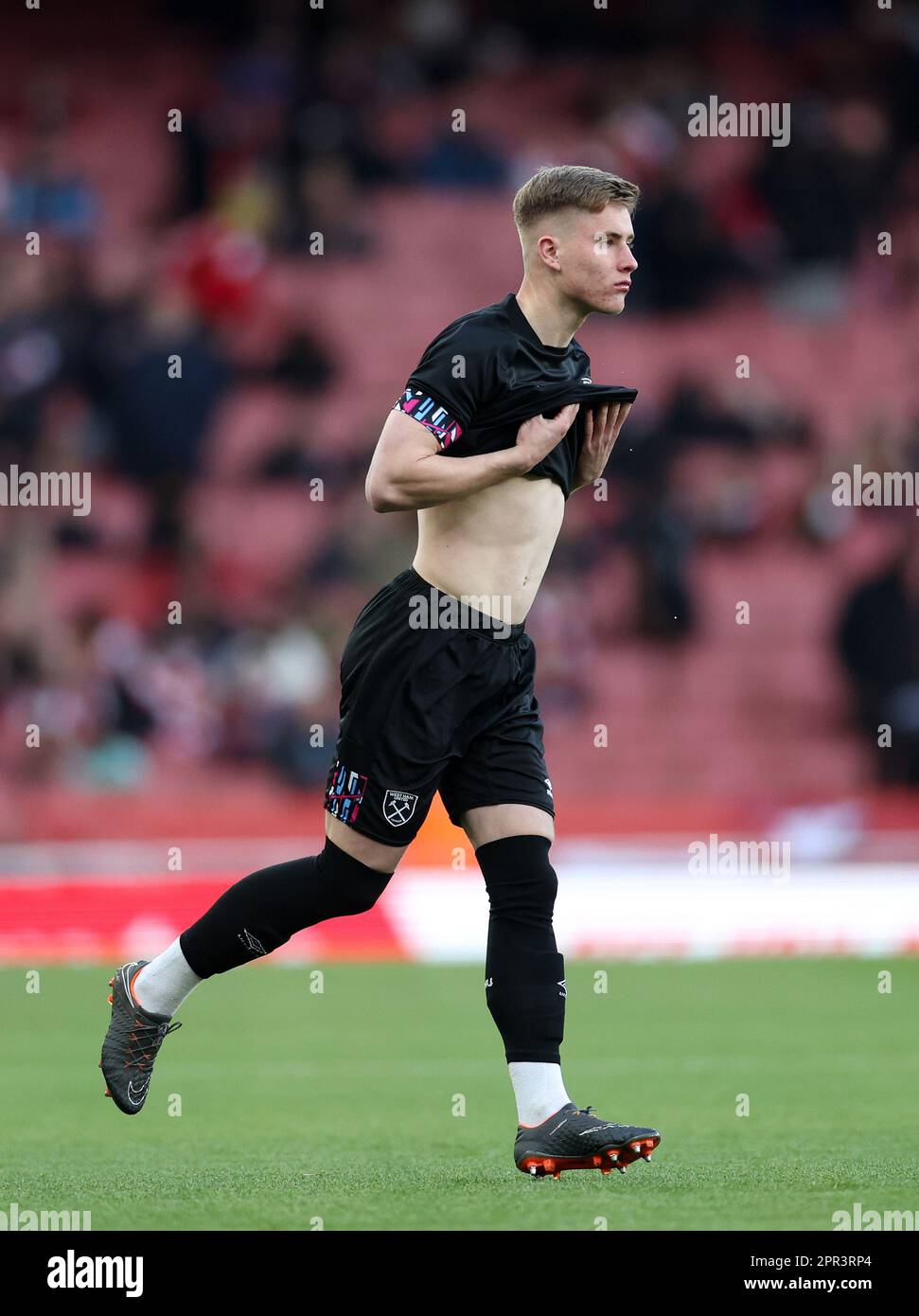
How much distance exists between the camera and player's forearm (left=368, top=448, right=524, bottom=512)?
198 inches

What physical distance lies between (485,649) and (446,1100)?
216cm

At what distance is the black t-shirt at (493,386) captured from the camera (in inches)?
201

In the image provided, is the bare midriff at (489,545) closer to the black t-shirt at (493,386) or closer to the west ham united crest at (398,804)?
the black t-shirt at (493,386)

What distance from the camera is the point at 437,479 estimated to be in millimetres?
5039

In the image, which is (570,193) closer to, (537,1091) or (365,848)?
(365,848)

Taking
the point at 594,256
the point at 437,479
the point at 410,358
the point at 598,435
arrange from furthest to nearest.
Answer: the point at 410,358 < the point at 598,435 < the point at 594,256 < the point at 437,479

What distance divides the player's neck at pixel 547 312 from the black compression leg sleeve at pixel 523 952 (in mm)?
1290

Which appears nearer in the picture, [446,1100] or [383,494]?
[383,494]

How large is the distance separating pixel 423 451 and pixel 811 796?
1063 cm

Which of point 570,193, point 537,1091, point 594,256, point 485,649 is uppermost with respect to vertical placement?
point 570,193

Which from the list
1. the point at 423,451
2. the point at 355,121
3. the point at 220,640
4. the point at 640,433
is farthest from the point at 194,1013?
the point at 355,121

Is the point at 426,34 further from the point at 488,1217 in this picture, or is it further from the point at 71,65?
the point at 488,1217

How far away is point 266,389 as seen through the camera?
17438 millimetres

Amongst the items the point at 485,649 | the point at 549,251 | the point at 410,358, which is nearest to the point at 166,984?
the point at 485,649
